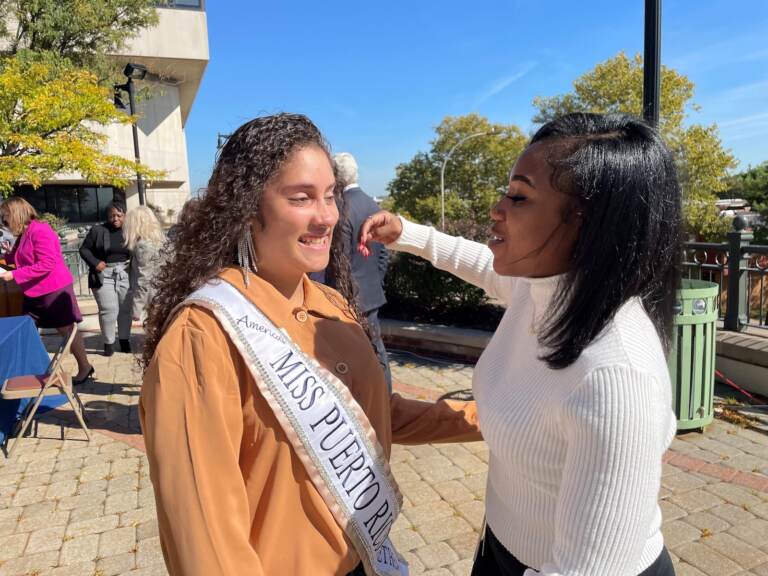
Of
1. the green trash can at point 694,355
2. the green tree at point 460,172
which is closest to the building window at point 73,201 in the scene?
the green tree at point 460,172

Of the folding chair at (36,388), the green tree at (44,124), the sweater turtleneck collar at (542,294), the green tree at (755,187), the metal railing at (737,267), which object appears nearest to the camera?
the sweater turtleneck collar at (542,294)

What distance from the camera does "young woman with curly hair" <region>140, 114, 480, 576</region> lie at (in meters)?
1.14

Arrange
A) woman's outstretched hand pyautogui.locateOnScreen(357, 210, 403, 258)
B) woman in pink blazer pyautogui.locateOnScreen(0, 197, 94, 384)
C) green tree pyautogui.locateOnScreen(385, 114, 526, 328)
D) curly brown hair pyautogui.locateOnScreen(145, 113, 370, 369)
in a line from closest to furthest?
curly brown hair pyautogui.locateOnScreen(145, 113, 370, 369) → woman's outstretched hand pyautogui.locateOnScreen(357, 210, 403, 258) → woman in pink blazer pyautogui.locateOnScreen(0, 197, 94, 384) → green tree pyautogui.locateOnScreen(385, 114, 526, 328)

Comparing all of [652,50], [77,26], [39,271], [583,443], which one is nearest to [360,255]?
[652,50]

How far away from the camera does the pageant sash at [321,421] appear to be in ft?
4.27

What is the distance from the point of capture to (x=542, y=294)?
131 cm

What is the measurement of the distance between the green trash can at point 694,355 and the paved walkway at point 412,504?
24cm

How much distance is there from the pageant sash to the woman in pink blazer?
5.60 m

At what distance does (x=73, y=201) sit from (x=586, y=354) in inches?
1441

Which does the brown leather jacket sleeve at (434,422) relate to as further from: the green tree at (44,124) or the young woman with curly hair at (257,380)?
the green tree at (44,124)

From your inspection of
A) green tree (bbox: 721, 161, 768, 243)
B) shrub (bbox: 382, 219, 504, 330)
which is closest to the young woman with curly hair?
shrub (bbox: 382, 219, 504, 330)

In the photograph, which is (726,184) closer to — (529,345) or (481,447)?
(481,447)

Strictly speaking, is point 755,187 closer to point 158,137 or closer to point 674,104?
point 674,104

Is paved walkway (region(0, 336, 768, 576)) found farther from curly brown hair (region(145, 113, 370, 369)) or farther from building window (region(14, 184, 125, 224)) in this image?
building window (region(14, 184, 125, 224))
